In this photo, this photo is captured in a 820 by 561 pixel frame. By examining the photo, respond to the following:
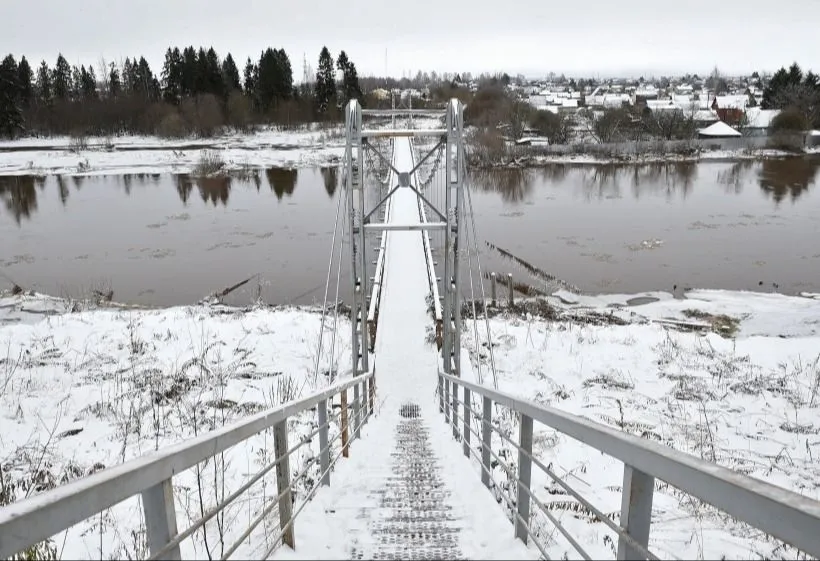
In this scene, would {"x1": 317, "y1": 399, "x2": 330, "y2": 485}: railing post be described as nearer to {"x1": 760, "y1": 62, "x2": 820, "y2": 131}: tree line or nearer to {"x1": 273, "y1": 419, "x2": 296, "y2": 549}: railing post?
{"x1": 273, "y1": 419, "x2": 296, "y2": 549}: railing post

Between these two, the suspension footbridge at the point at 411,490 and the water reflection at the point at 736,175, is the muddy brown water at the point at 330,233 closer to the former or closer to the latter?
the water reflection at the point at 736,175

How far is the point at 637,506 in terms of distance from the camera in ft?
4.16

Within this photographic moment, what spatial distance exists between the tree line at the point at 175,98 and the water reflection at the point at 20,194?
18.8 metres

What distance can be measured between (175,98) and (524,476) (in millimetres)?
64266

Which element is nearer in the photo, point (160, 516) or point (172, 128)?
point (160, 516)

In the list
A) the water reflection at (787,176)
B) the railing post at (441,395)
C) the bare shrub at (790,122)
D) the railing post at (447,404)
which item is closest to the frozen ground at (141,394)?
the railing post at (447,404)

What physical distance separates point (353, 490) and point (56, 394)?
540 centimetres

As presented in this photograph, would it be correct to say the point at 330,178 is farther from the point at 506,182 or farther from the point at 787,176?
the point at 787,176

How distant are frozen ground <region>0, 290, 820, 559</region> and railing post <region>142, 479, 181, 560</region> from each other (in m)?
0.94

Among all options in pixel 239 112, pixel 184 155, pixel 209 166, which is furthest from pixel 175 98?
pixel 209 166

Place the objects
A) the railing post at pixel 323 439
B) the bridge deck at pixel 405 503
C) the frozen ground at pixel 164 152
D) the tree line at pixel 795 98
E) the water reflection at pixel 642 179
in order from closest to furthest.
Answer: the bridge deck at pixel 405 503, the railing post at pixel 323 439, the water reflection at pixel 642 179, the frozen ground at pixel 164 152, the tree line at pixel 795 98

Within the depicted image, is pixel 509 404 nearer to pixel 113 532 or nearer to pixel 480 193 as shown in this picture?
pixel 113 532

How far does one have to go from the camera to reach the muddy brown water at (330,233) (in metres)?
14.6

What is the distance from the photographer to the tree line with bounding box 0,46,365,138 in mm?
50250
